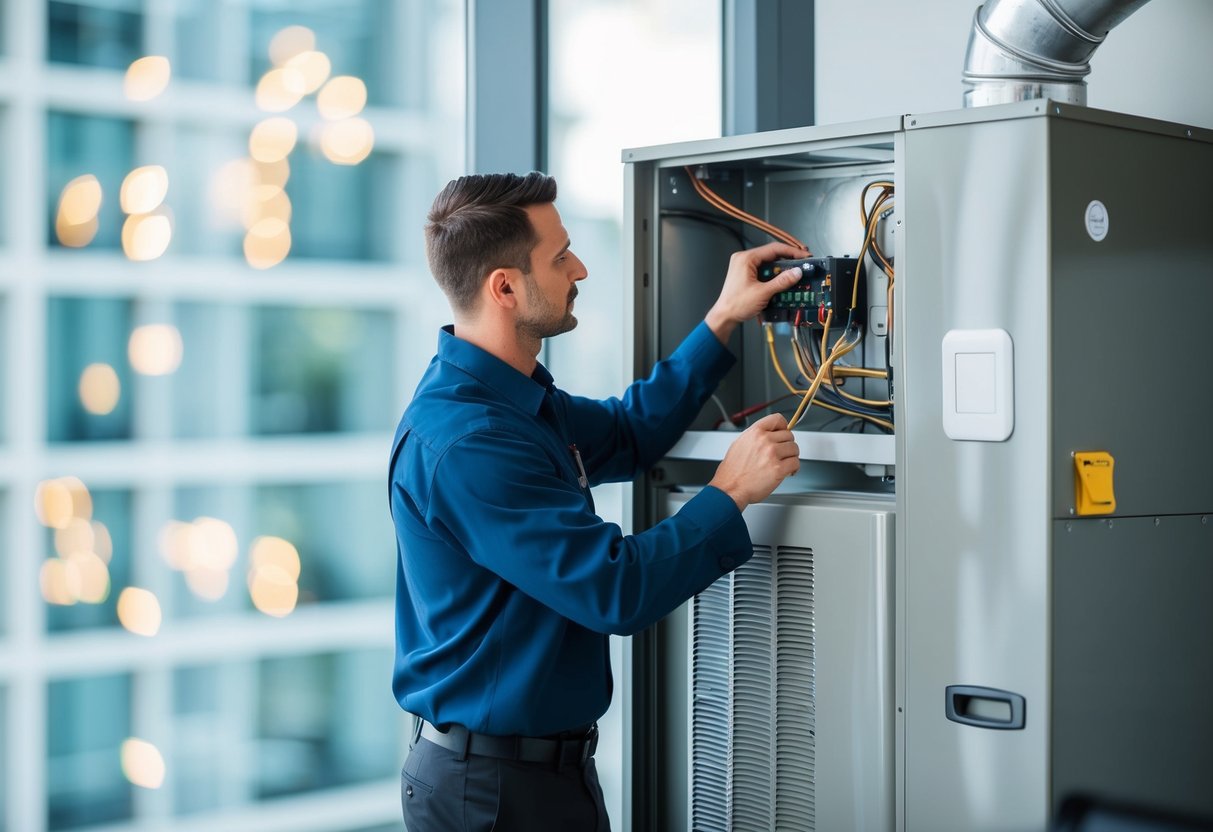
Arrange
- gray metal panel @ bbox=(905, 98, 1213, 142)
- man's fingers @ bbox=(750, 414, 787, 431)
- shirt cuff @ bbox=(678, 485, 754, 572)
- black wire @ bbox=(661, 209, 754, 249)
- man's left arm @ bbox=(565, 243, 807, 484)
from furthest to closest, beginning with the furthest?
black wire @ bbox=(661, 209, 754, 249) → man's left arm @ bbox=(565, 243, 807, 484) → man's fingers @ bbox=(750, 414, 787, 431) → shirt cuff @ bbox=(678, 485, 754, 572) → gray metal panel @ bbox=(905, 98, 1213, 142)

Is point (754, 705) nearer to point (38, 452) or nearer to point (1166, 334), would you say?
point (1166, 334)

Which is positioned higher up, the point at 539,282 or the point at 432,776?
the point at 539,282

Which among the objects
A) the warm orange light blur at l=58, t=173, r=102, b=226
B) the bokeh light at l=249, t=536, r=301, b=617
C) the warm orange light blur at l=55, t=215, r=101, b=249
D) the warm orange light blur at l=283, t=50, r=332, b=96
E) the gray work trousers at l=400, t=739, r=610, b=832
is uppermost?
the warm orange light blur at l=283, t=50, r=332, b=96

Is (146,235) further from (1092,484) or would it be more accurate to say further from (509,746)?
(1092,484)

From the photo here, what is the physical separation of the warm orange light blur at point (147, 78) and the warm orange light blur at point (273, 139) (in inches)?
7.9

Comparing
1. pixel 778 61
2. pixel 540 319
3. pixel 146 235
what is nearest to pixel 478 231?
pixel 540 319

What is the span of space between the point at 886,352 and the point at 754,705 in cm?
62

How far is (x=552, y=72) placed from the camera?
9.43 feet

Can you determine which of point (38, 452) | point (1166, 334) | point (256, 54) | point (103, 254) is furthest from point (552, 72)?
point (1166, 334)

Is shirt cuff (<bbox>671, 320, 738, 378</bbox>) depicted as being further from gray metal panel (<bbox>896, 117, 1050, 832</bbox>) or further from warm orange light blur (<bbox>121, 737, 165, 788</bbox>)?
warm orange light blur (<bbox>121, 737, 165, 788</bbox>)

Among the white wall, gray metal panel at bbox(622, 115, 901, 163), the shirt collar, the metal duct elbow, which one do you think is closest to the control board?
gray metal panel at bbox(622, 115, 901, 163)

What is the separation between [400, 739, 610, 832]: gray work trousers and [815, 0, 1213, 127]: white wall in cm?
151

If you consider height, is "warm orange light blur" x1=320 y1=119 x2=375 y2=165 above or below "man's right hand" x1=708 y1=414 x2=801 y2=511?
above

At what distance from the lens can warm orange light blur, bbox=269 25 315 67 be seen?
2.58m
